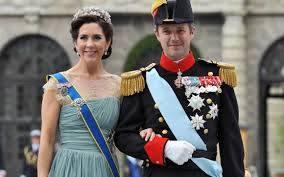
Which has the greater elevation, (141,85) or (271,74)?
(141,85)

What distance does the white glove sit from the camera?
454 centimetres

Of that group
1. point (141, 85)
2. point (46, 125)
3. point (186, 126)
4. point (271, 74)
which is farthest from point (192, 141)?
point (271, 74)

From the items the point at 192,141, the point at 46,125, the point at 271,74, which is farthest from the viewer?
the point at 271,74

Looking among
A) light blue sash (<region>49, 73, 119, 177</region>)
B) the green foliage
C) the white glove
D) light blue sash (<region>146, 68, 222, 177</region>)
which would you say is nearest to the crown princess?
light blue sash (<region>49, 73, 119, 177</region>)

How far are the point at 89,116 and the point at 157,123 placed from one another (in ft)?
1.56

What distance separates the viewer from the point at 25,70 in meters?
19.1

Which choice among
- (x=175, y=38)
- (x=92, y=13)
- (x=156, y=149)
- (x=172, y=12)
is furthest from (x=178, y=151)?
(x=92, y=13)

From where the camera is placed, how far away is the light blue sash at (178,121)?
4.64 m

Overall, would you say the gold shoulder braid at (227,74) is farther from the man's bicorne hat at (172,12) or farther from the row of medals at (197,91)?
the man's bicorne hat at (172,12)

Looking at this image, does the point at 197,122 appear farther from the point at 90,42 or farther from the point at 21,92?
the point at 21,92

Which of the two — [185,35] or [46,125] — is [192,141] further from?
[46,125]

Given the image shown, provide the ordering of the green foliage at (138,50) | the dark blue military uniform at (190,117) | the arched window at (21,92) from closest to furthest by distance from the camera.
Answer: the dark blue military uniform at (190,117) < the green foliage at (138,50) < the arched window at (21,92)

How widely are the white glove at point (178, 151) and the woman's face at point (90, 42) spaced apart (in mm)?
763

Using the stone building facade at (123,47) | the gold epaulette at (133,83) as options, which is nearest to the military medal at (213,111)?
the gold epaulette at (133,83)
